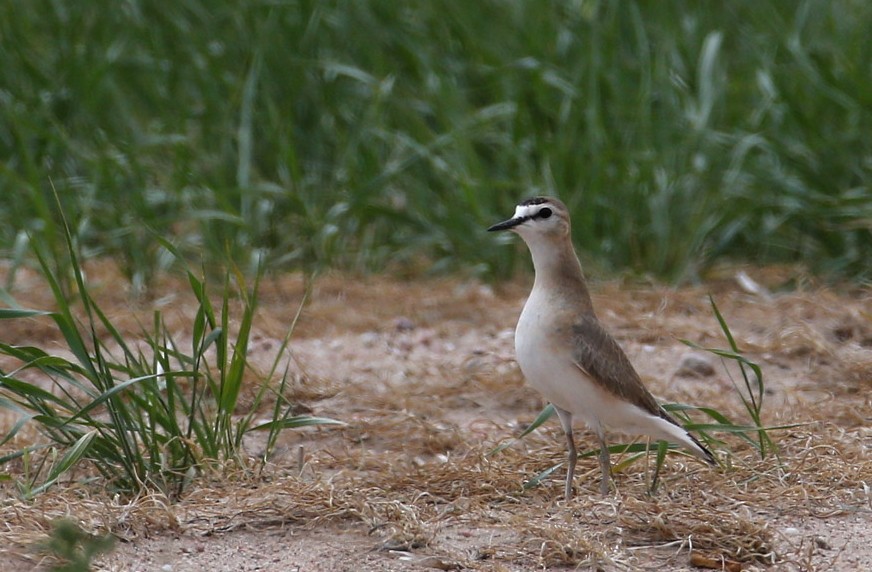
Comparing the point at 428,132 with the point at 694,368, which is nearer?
the point at 694,368

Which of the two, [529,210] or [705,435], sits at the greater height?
[529,210]

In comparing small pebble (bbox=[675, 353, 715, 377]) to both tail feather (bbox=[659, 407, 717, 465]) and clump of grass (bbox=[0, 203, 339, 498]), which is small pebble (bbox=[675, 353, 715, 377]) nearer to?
tail feather (bbox=[659, 407, 717, 465])

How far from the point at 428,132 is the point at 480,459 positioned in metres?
2.61

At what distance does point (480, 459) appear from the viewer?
3.88 metres

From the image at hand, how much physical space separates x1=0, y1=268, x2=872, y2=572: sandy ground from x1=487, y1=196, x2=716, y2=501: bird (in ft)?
0.46

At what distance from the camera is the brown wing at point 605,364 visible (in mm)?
3639

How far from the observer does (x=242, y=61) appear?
6609 mm

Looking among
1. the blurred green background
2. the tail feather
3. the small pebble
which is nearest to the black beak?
the tail feather

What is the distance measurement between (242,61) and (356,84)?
0.53 meters

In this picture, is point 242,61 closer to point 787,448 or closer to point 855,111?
point 855,111

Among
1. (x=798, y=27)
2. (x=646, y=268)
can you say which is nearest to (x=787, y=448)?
(x=646, y=268)

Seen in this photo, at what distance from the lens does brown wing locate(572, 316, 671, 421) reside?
11.9 feet

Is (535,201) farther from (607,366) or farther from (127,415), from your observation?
(127,415)

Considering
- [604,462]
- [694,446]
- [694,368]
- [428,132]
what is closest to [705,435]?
[694,446]
